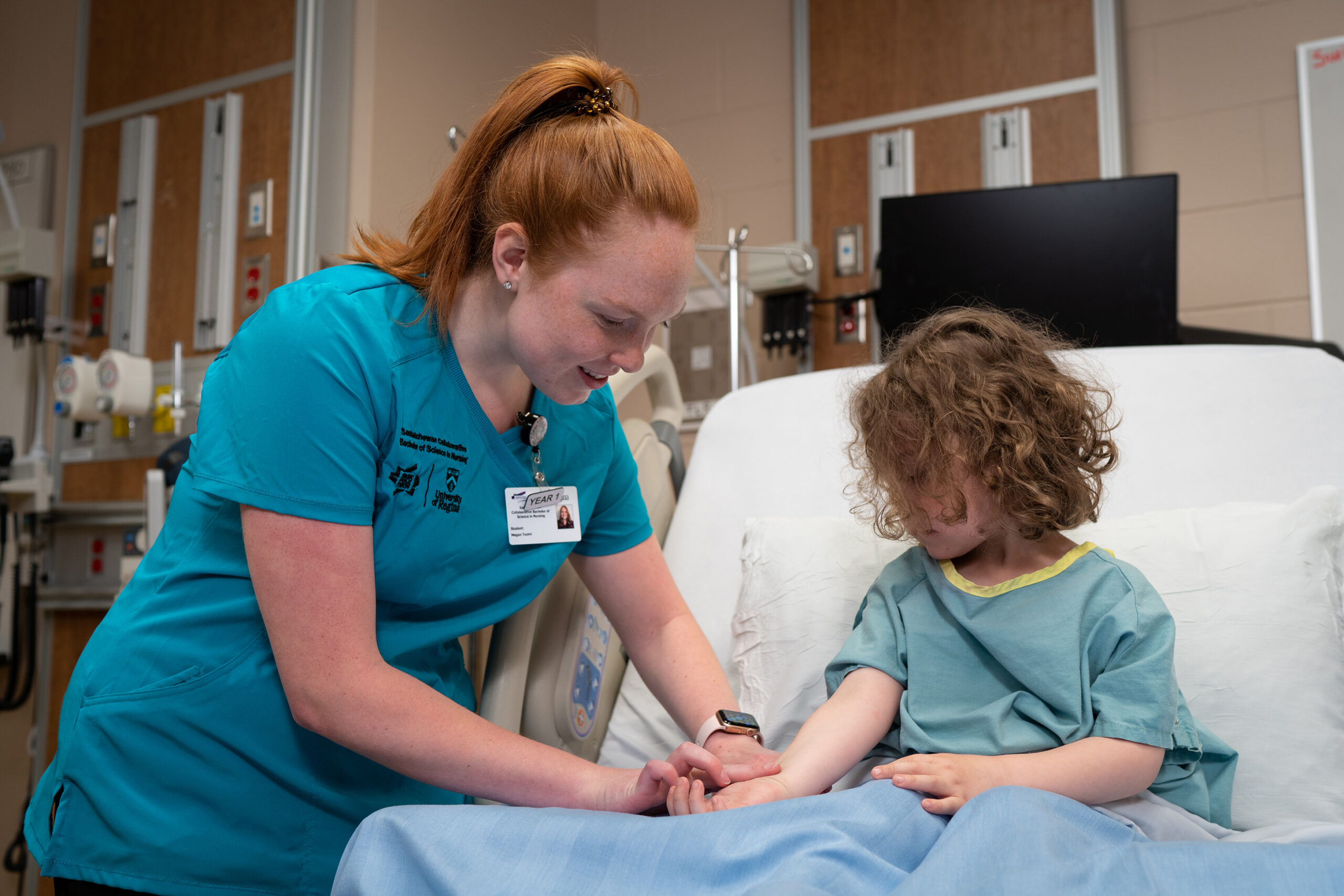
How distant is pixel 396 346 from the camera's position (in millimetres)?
1034

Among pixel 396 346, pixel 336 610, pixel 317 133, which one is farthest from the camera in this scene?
pixel 317 133

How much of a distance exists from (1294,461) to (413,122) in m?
2.71

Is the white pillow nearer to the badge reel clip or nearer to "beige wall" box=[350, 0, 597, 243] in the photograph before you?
the badge reel clip

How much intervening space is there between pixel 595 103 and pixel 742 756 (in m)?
0.71

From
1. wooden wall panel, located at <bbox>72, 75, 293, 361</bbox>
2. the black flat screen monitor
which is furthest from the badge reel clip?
wooden wall panel, located at <bbox>72, 75, 293, 361</bbox>

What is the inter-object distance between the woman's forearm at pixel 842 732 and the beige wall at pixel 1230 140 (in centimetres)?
244

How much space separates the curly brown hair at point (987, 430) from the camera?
42.7 inches

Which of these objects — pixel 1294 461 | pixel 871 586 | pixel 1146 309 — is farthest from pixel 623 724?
pixel 1146 309

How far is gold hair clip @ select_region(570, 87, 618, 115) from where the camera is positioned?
108cm

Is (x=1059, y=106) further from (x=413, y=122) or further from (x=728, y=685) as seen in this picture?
(x=728, y=685)

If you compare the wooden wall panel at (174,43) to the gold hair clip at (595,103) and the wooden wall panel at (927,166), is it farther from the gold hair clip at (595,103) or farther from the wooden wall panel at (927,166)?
the gold hair clip at (595,103)

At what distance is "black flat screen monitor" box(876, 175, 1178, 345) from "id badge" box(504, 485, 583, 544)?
5.27 ft

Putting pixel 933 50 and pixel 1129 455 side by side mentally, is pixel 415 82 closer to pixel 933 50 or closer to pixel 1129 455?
pixel 933 50

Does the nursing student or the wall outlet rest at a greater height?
the wall outlet
